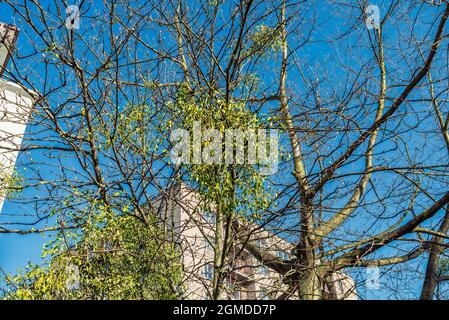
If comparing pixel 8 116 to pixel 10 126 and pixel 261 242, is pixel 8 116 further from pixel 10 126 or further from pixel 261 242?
pixel 10 126

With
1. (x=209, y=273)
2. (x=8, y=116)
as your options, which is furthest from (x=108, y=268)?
(x=8, y=116)

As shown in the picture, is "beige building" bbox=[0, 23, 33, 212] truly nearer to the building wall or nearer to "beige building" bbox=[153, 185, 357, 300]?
the building wall

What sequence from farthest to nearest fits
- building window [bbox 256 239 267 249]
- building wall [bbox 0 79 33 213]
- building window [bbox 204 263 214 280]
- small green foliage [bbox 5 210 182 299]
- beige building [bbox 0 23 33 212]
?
building window [bbox 256 239 267 249]
building window [bbox 204 263 214 280]
building wall [bbox 0 79 33 213]
beige building [bbox 0 23 33 212]
small green foliage [bbox 5 210 182 299]

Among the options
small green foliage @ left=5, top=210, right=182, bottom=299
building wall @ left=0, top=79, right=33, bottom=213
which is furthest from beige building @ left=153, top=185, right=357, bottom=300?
building wall @ left=0, top=79, right=33, bottom=213

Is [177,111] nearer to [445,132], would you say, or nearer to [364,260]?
[364,260]

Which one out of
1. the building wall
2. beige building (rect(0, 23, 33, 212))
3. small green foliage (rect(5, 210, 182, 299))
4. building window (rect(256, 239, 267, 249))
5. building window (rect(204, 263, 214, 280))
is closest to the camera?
small green foliage (rect(5, 210, 182, 299))

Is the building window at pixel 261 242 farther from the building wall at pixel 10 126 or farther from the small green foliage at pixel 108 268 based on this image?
the building wall at pixel 10 126

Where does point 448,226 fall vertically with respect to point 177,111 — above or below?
below

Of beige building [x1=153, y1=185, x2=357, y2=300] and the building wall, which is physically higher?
the building wall

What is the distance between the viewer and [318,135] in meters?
4.93

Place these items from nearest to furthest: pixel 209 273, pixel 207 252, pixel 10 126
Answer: pixel 209 273
pixel 207 252
pixel 10 126
